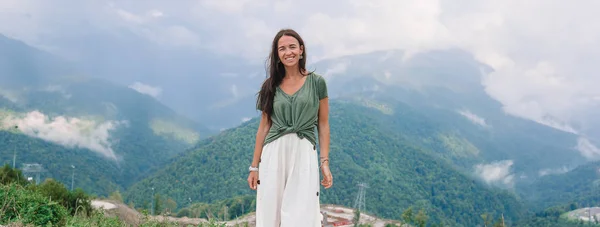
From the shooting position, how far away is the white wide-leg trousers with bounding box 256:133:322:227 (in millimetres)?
3477

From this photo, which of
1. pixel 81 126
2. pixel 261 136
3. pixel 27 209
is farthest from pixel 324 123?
pixel 81 126

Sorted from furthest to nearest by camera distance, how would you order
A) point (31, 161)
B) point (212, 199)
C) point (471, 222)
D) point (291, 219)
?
point (471, 222) < point (31, 161) < point (212, 199) < point (291, 219)

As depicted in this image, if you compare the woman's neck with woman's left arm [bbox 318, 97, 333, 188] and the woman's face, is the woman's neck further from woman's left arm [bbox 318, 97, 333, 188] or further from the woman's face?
woman's left arm [bbox 318, 97, 333, 188]

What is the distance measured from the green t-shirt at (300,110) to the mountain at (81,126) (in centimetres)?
6909

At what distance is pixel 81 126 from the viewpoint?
10381 cm

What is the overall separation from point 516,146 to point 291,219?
640ft

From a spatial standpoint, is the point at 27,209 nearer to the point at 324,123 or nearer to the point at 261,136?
the point at 261,136

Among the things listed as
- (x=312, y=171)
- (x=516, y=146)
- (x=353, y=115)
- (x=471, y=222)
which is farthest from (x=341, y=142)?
(x=516, y=146)

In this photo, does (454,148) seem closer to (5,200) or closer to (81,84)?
(81,84)

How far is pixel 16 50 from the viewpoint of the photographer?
14250 centimetres

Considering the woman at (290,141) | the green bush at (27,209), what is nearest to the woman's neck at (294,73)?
the woman at (290,141)

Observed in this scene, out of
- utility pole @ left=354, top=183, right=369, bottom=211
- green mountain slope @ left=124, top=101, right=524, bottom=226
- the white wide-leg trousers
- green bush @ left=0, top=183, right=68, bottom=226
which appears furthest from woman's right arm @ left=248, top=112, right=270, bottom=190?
utility pole @ left=354, top=183, right=369, bottom=211

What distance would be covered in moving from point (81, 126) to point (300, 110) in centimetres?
10998

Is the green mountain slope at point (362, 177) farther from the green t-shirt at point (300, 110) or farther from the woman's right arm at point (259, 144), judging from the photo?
the green t-shirt at point (300, 110)
